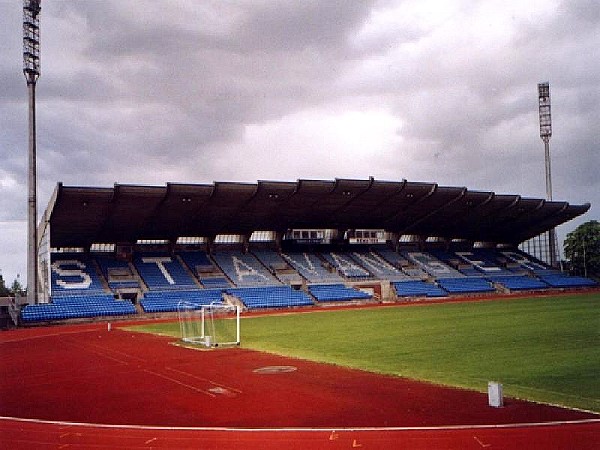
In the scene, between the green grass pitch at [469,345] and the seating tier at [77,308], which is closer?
the green grass pitch at [469,345]

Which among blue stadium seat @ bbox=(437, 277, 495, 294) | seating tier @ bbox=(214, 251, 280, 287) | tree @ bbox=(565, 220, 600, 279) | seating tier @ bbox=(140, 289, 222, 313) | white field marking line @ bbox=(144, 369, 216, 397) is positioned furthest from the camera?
tree @ bbox=(565, 220, 600, 279)

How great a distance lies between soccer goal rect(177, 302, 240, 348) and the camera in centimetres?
2769

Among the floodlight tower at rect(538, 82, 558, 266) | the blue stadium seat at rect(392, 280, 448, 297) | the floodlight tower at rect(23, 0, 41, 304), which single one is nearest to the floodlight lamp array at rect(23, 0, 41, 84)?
the floodlight tower at rect(23, 0, 41, 304)

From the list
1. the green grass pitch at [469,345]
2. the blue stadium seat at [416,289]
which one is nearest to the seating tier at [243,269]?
the blue stadium seat at [416,289]

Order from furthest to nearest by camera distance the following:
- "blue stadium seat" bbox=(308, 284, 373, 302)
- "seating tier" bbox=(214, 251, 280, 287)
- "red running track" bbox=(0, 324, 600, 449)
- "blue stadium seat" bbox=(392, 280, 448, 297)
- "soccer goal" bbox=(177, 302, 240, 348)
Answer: "blue stadium seat" bbox=(392, 280, 448, 297) → "seating tier" bbox=(214, 251, 280, 287) → "blue stadium seat" bbox=(308, 284, 373, 302) → "soccer goal" bbox=(177, 302, 240, 348) → "red running track" bbox=(0, 324, 600, 449)

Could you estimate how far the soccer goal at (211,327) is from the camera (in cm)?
2769

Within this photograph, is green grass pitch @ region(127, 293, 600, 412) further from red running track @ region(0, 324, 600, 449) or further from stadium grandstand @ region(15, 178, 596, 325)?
stadium grandstand @ region(15, 178, 596, 325)

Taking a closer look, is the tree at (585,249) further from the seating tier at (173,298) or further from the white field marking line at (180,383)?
A: the white field marking line at (180,383)

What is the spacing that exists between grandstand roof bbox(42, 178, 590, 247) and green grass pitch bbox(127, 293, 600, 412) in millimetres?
11772

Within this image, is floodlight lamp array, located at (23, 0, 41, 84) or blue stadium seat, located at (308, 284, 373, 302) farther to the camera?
blue stadium seat, located at (308, 284, 373, 302)

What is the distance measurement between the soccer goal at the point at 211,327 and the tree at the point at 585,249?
52965 mm

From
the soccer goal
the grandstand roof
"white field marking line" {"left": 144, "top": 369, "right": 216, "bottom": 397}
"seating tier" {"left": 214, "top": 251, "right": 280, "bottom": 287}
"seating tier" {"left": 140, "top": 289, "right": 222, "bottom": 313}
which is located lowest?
the soccer goal

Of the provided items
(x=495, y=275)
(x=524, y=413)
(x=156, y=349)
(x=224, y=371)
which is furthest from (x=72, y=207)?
(x=495, y=275)

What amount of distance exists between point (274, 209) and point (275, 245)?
1110cm
